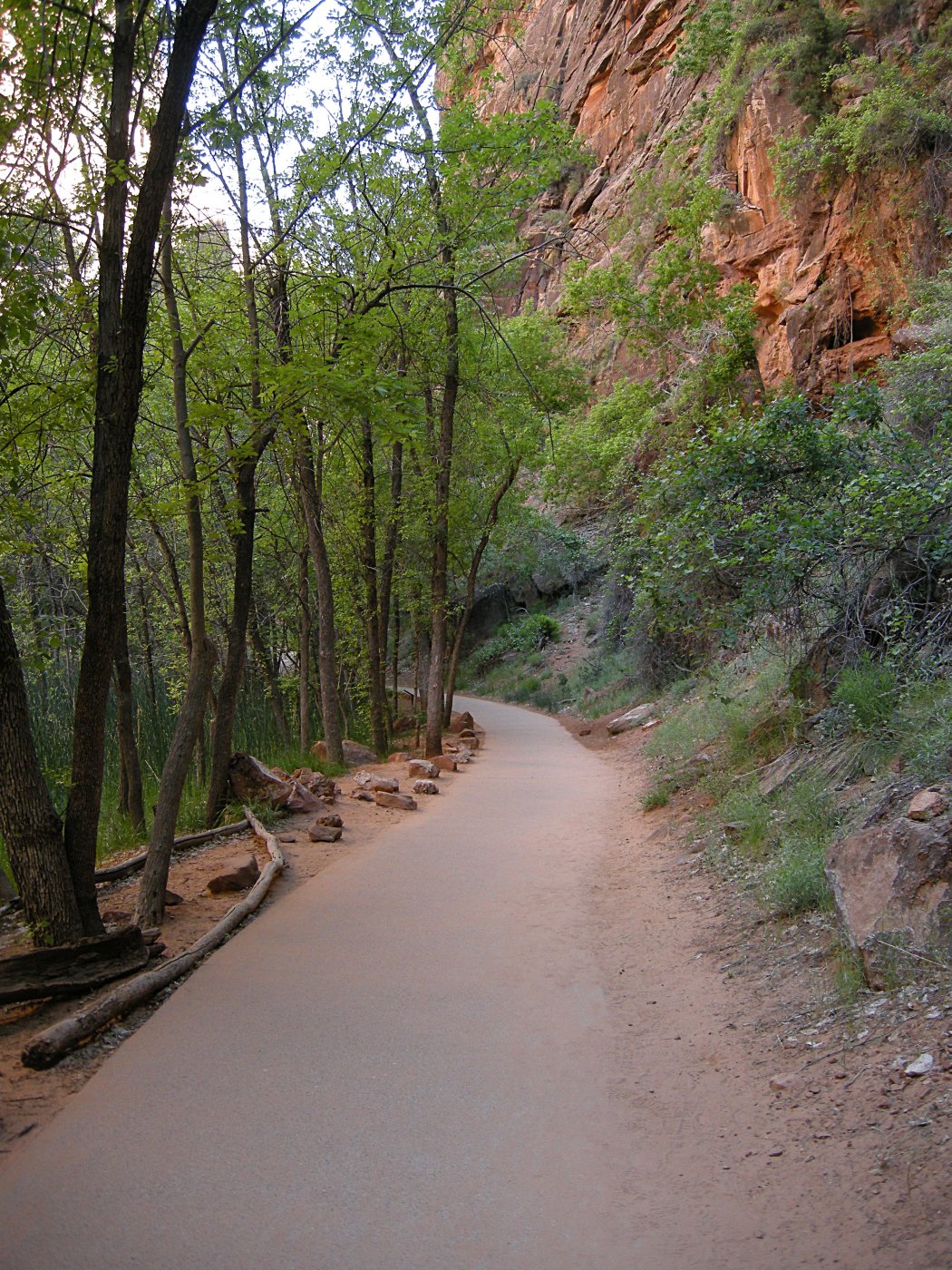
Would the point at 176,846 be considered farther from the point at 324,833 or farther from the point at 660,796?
the point at 660,796

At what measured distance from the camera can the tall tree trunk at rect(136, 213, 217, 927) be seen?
6.35m

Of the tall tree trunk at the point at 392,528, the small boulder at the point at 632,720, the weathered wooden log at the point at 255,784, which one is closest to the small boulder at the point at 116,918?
the weathered wooden log at the point at 255,784

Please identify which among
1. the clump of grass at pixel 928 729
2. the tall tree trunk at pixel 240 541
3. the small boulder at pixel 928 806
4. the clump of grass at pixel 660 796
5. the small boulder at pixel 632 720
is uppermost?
the tall tree trunk at pixel 240 541

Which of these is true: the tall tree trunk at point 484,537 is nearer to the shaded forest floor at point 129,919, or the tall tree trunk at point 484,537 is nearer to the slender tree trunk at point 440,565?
the slender tree trunk at point 440,565

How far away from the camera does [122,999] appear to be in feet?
15.5

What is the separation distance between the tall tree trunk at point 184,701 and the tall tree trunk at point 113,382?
94 centimetres

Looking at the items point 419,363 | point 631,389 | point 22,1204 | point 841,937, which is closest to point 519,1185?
point 22,1204

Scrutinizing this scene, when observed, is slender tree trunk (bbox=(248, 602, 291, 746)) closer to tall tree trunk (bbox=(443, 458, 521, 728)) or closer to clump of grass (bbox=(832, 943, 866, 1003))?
tall tree trunk (bbox=(443, 458, 521, 728))

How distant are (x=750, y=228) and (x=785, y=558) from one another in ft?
47.5

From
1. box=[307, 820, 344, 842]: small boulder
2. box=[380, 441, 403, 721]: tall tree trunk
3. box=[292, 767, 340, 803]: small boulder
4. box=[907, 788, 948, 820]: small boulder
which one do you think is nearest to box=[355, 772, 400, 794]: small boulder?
box=[292, 767, 340, 803]: small boulder

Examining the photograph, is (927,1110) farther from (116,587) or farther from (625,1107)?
(116,587)

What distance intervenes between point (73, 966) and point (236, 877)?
225 cm

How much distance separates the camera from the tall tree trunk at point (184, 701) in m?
6.35

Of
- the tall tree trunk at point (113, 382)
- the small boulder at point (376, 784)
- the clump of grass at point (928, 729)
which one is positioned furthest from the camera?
the small boulder at point (376, 784)
